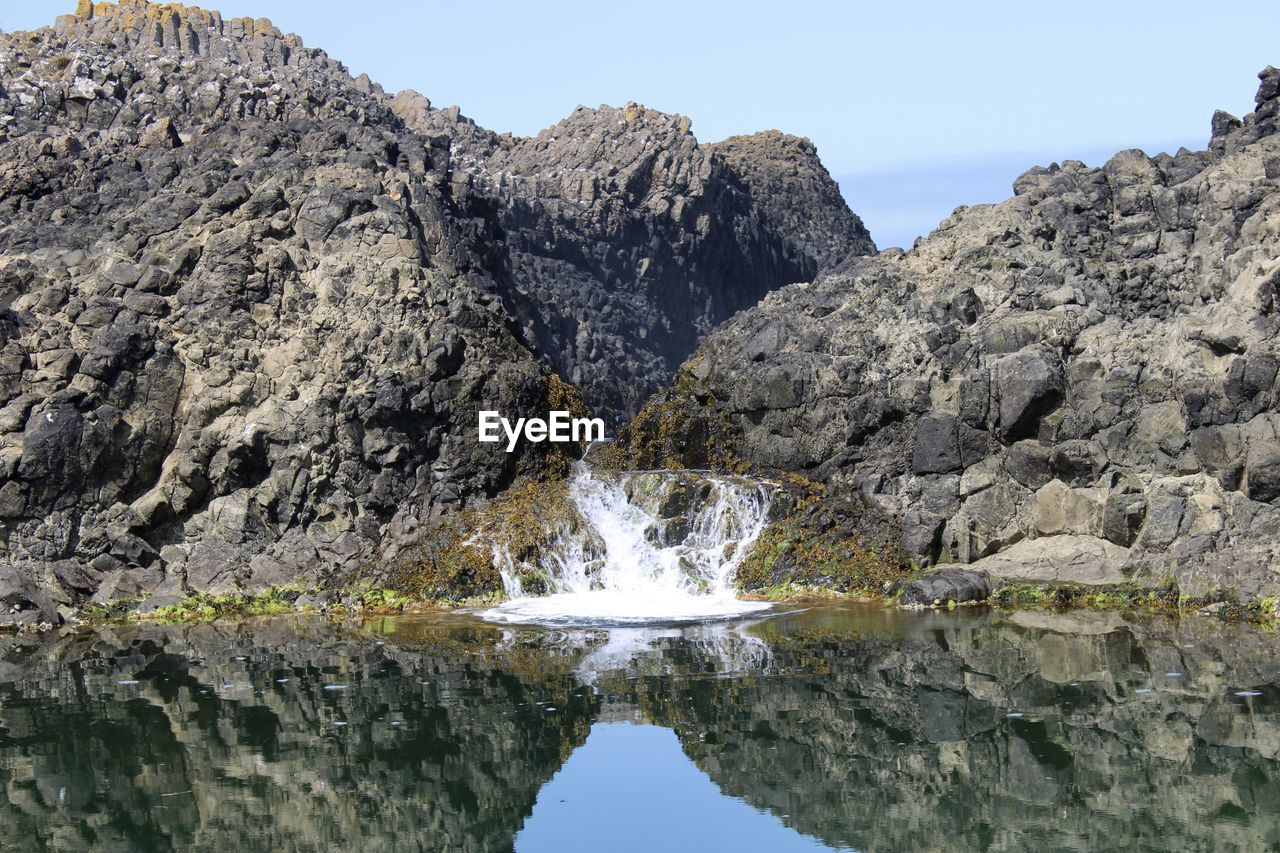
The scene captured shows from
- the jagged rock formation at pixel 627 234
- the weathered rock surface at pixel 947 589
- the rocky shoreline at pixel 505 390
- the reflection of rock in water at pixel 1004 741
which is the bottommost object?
the reflection of rock in water at pixel 1004 741

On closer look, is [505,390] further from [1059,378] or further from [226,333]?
[1059,378]

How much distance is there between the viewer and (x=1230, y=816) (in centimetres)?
1415

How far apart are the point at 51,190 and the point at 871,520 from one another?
2556 cm

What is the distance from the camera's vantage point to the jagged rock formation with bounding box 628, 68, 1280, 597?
29.4m

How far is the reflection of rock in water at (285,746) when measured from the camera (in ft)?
48.8

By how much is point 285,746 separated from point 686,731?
5.10 metres

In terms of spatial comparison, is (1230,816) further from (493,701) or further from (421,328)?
(421,328)

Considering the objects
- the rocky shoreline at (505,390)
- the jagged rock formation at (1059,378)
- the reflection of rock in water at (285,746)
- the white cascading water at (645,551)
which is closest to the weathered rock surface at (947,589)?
the rocky shoreline at (505,390)

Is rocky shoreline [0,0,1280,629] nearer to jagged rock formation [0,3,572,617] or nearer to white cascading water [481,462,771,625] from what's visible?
jagged rock formation [0,3,572,617]

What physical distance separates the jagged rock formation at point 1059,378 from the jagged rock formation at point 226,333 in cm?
663

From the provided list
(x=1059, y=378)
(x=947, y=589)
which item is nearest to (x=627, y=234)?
(x=1059, y=378)

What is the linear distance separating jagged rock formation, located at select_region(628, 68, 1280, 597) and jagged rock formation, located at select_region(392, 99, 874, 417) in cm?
3086

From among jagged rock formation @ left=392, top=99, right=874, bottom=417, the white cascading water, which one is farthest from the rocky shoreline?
jagged rock formation @ left=392, top=99, right=874, bottom=417

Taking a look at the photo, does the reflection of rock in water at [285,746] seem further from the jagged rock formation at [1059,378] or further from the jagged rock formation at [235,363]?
the jagged rock formation at [1059,378]
